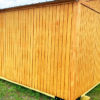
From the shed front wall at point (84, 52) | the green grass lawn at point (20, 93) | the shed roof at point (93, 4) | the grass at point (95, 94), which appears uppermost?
the shed roof at point (93, 4)

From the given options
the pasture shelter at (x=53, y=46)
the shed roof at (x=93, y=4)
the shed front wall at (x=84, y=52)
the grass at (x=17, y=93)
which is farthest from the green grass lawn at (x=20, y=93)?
the shed roof at (x=93, y=4)

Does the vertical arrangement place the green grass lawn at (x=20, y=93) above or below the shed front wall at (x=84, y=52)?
below

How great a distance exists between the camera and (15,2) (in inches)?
188

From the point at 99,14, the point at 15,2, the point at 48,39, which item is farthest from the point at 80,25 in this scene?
the point at 15,2

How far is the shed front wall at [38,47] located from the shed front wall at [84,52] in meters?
0.19

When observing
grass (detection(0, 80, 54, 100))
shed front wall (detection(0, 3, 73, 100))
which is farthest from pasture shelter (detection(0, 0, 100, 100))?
grass (detection(0, 80, 54, 100))

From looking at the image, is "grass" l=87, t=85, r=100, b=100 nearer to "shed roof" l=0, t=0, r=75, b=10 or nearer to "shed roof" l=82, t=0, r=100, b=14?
"shed roof" l=82, t=0, r=100, b=14

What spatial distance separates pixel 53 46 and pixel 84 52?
0.92 meters

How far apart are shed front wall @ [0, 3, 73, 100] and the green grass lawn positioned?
246 mm

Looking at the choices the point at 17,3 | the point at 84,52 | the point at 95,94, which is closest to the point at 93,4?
the point at 84,52

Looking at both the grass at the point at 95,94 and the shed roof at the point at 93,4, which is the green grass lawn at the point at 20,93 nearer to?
the grass at the point at 95,94

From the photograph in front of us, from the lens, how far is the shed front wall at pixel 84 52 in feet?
11.7

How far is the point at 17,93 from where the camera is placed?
457cm

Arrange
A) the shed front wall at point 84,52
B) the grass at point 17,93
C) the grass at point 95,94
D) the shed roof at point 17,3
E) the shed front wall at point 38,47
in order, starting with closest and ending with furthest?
the shed front wall at point 84,52 → the shed front wall at point 38,47 → the shed roof at point 17,3 → the grass at point 17,93 → the grass at point 95,94
